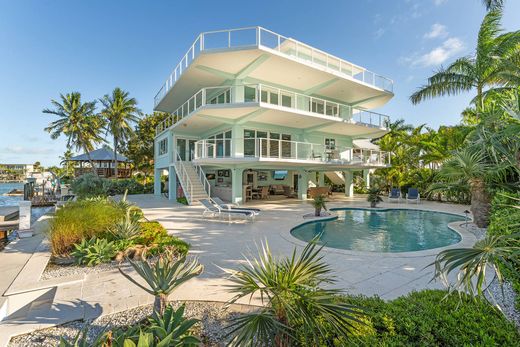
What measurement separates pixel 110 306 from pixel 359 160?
20.8 m

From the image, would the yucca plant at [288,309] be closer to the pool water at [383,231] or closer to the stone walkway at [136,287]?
the stone walkway at [136,287]

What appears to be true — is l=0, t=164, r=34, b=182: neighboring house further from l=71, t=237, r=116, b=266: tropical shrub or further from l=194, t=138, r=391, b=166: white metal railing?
l=71, t=237, r=116, b=266: tropical shrub

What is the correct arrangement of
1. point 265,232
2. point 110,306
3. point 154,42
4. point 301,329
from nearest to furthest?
point 301,329
point 110,306
point 265,232
point 154,42

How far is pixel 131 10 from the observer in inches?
627

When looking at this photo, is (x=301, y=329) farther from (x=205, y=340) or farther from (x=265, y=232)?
(x=265, y=232)

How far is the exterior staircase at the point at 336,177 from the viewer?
88.3ft

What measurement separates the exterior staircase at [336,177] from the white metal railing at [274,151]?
16.5 ft

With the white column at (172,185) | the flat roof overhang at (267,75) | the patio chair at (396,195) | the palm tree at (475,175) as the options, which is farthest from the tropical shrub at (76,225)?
the patio chair at (396,195)

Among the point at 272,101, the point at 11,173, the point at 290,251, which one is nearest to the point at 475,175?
the point at 290,251

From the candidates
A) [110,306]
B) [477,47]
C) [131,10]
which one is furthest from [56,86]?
Result: [477,47]

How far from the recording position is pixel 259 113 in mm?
15398

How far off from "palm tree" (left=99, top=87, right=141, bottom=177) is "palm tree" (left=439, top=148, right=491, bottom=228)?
119ft

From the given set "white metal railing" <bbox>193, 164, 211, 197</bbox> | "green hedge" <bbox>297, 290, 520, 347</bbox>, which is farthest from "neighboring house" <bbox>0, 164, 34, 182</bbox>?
"green hedge" <bbox>297, 290, 520, 347</bbox>

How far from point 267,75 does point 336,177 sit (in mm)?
15557
